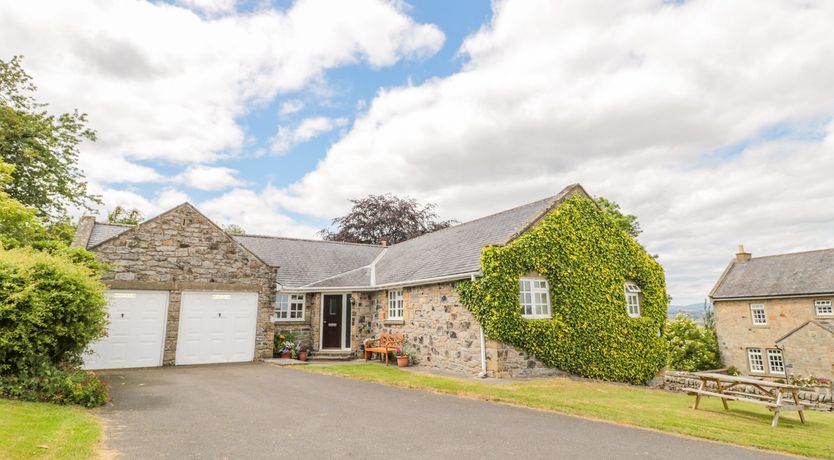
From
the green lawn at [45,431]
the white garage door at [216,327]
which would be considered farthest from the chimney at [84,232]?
the green lawn at [45,431]

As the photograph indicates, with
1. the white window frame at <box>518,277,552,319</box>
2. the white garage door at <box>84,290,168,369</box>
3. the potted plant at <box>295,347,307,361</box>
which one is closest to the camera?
the white window frame at <box>518,277,552,319</box>

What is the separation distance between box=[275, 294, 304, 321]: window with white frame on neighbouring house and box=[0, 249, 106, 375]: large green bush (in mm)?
9487

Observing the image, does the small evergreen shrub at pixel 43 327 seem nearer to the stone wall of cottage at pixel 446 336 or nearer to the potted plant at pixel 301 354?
the potted plant at pixel 301 354

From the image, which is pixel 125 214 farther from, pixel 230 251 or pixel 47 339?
pixel 47 339

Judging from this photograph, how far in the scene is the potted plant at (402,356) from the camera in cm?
1572

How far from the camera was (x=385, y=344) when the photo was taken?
16953 millimetres

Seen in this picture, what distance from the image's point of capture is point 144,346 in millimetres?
14859

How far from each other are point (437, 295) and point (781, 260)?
3092 cm

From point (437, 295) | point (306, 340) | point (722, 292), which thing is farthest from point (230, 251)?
point (722, 292)

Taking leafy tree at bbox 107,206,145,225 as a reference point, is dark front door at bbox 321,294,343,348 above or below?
below

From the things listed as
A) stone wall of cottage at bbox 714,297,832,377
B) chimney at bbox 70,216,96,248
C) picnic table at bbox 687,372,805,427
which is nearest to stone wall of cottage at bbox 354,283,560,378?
picnic table at bbox 687,372,805,427

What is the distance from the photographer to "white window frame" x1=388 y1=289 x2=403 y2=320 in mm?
17364

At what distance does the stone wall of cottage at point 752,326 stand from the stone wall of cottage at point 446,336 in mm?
25603

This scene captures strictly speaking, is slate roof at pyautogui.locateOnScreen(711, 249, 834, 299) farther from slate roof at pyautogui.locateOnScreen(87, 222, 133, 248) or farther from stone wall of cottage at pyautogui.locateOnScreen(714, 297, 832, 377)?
slate roof at pyautogui.locateOnScreen(87, 222, 133, 248)
